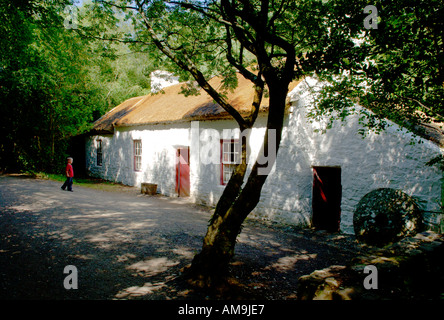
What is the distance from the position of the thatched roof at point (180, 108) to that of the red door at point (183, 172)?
1.68 m

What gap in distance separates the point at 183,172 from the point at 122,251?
312 inches

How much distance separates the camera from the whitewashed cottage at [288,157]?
7645 millimetres

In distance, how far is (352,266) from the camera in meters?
4.17

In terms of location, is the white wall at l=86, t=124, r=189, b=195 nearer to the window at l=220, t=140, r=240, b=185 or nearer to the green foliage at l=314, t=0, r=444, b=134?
the window at l=220, t=140, r=240, b=185

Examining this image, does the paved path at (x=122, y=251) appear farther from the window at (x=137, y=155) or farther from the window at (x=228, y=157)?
the window at (x=137, y=155)

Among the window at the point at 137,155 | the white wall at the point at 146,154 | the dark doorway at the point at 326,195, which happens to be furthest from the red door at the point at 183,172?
the dark doorway at the point at 326,195

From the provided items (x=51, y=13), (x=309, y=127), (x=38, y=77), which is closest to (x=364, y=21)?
(x=309, y=127)

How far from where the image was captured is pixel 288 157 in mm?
9992

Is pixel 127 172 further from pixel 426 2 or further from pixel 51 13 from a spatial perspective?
pixel 426 2

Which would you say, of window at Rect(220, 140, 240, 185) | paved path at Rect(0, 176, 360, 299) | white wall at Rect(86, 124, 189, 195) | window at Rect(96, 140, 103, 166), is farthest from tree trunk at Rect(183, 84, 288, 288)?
window at Rect(96, 140, 103, 166)

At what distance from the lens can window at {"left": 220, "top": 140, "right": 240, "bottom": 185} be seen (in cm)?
1153

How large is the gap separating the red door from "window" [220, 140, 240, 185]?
2.70 metres

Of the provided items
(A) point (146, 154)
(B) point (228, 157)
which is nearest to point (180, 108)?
(A) point (146, 154)
